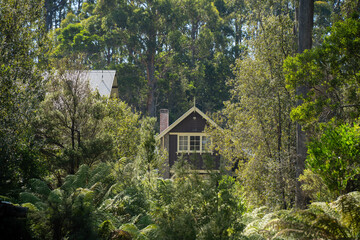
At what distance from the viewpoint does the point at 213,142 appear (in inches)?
687

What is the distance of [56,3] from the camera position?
171ft

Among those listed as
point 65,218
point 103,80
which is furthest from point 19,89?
point 103,80

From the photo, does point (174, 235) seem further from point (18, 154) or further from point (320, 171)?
point (18, 154)

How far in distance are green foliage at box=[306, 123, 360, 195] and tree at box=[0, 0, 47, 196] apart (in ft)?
21.9

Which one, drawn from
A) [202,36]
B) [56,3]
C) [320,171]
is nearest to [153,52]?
[202,36]

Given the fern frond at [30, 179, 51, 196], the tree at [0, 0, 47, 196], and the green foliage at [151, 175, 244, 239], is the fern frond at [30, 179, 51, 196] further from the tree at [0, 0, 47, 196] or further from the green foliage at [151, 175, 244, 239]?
the green foliage at [151, 175, 244, 239]

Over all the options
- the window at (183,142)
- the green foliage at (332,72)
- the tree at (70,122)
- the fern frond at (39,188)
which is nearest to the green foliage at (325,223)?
the green foliage at (332,72)

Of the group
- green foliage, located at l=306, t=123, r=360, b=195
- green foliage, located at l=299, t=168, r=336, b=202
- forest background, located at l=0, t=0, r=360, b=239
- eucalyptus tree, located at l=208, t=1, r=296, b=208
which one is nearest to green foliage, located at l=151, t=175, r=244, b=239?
forest background, located at l=0, t=0, r=360, b=239

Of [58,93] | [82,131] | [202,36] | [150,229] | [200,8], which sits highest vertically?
[200,8]

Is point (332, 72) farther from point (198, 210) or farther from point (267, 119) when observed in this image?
point (198, 210)

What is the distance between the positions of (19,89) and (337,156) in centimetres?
764

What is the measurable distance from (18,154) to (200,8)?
3993 centimetres

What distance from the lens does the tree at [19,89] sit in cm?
982

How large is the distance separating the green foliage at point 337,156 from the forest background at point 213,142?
2cm
